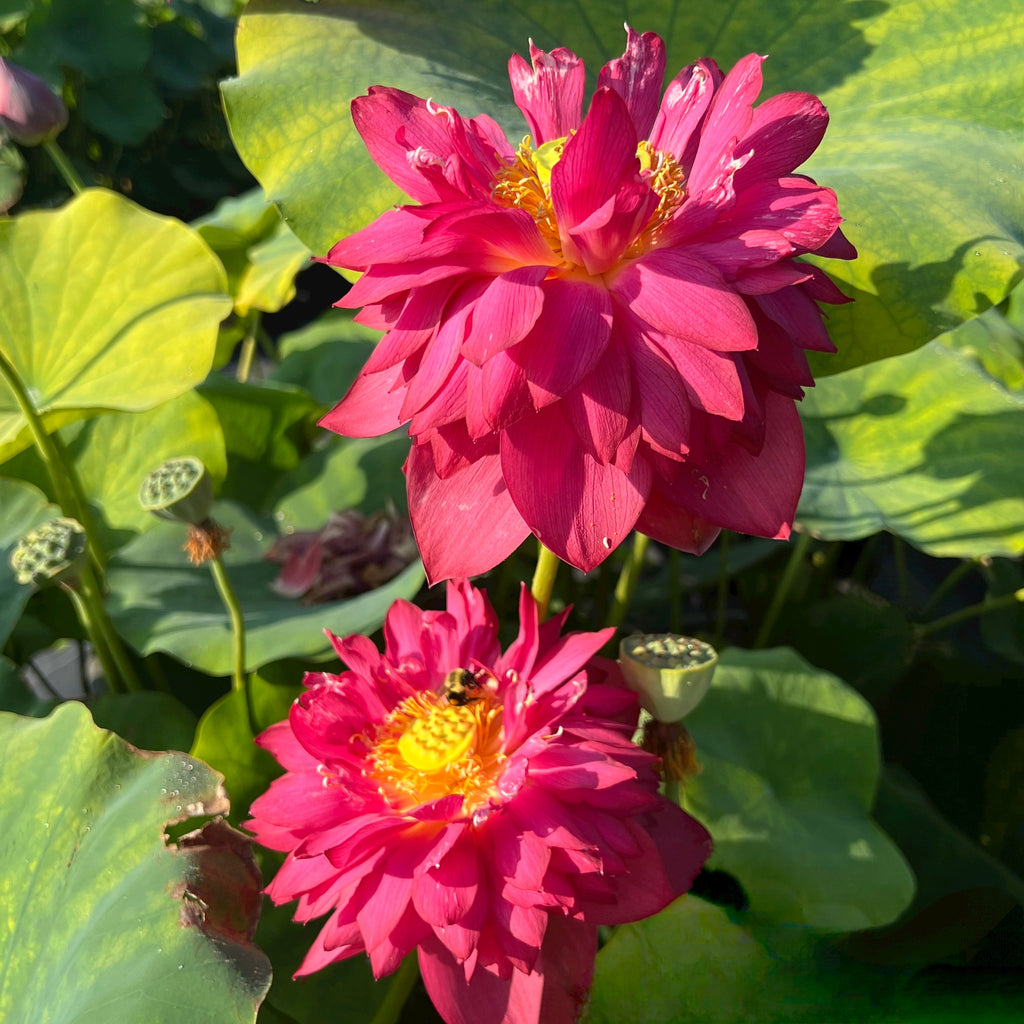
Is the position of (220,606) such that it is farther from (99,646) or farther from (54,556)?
(54,556)

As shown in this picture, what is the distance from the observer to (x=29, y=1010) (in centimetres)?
43

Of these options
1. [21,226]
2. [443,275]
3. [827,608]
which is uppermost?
[443,275]

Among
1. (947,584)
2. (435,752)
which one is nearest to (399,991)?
(435,752)

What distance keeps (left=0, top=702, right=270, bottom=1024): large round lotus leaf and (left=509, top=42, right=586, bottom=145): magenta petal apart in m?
0.33

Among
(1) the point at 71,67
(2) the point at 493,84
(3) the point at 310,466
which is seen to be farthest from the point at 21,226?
(1) the point at 71,67

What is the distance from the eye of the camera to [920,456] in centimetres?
69

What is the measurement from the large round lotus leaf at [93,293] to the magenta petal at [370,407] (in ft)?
1.18

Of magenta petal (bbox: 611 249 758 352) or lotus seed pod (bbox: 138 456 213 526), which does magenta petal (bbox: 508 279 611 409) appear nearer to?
magenta petal (bbox: 611 249 758 352)

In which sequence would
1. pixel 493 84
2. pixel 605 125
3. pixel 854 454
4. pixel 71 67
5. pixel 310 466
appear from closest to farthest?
pixel 605 125 < pixel 493 84 < pixel 854 454 < pixel 310 466 < pixel 71 67

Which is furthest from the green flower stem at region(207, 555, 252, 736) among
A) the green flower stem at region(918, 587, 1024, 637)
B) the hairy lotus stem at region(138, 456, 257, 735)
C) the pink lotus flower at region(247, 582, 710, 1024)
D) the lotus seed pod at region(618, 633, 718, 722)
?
the green flower stem at region(918, 587, 1024, 637)

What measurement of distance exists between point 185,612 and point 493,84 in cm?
42

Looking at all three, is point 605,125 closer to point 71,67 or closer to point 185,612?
point 185,612

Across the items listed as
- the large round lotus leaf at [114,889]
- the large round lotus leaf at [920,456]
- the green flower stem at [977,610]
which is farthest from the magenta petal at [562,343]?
the green flower stem at [977,610]

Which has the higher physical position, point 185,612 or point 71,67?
point 71,67
